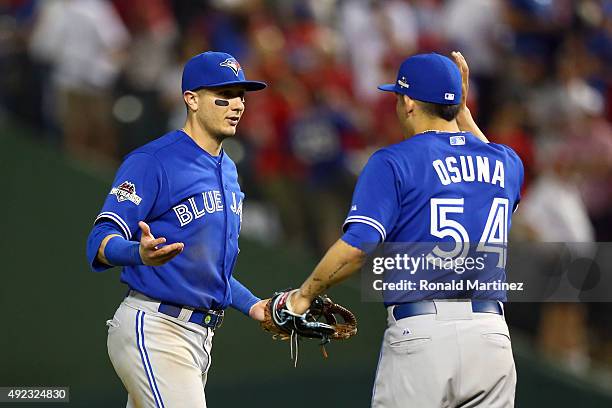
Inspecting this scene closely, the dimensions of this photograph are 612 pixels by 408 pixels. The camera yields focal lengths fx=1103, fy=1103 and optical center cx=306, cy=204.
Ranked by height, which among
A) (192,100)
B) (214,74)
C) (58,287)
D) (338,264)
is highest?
(214,74)

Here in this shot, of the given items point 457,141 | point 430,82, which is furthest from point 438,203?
point 430,82

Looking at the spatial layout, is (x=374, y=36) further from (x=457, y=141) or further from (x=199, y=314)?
(x=199, y=314)

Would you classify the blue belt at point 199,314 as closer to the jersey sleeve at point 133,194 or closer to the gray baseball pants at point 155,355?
the gray baseball pants at point 155,355

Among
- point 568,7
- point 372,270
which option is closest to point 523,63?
point 568,7

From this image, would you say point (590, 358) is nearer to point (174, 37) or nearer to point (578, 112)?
point (578, 112)

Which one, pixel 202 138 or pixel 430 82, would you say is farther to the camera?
pixel 202 138

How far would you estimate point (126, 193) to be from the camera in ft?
15.5

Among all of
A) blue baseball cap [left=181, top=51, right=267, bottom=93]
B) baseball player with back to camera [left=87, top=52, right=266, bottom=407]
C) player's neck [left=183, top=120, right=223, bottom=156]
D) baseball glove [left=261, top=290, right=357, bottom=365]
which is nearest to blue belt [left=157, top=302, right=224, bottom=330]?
baseball player with back to camera [left=87, top=52, right=266, bottom=407]

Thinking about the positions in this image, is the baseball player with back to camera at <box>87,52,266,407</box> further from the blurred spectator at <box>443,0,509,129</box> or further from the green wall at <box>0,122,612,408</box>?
the blurred spectator at <box>443,0,509,129</box>

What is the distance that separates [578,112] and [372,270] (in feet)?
8.65

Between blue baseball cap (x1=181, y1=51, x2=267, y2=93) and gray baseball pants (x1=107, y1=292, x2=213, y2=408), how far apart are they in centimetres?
101

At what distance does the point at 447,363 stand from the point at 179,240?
129cm

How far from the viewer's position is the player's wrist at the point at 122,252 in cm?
444

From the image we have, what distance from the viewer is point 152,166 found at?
4.83 meters
